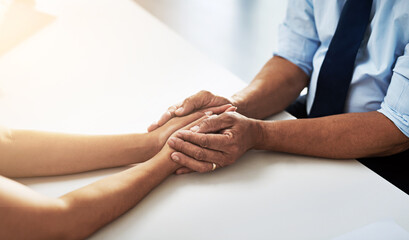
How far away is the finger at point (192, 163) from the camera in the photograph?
1007 mm

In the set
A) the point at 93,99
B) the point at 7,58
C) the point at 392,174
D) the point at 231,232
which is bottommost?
the point at 392,174

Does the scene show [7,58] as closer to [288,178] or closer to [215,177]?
[215,177]

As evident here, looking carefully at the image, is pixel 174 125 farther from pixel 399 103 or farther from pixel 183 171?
pixel 399 103

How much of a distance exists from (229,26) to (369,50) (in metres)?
1.93

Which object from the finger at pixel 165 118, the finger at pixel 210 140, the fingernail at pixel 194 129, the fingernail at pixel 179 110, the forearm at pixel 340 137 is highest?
the fingernail at pixel 179 110

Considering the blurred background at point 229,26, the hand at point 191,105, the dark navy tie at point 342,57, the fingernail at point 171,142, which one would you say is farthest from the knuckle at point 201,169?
the blurred background at point 229,26

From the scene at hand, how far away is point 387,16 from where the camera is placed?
3.56ft

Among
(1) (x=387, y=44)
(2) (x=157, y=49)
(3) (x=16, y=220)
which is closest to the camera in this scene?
(3) (x=16, y=220)

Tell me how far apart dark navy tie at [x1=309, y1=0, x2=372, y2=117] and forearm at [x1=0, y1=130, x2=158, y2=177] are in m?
0.62

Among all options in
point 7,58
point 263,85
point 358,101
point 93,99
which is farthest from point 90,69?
point 358,101

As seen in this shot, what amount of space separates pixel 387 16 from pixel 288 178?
57cm

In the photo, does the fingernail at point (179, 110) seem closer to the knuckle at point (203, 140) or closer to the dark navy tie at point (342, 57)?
the knuckle at point (203, 140)

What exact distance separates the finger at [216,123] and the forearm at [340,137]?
0.11 meters

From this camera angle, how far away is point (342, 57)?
1.19 meters
